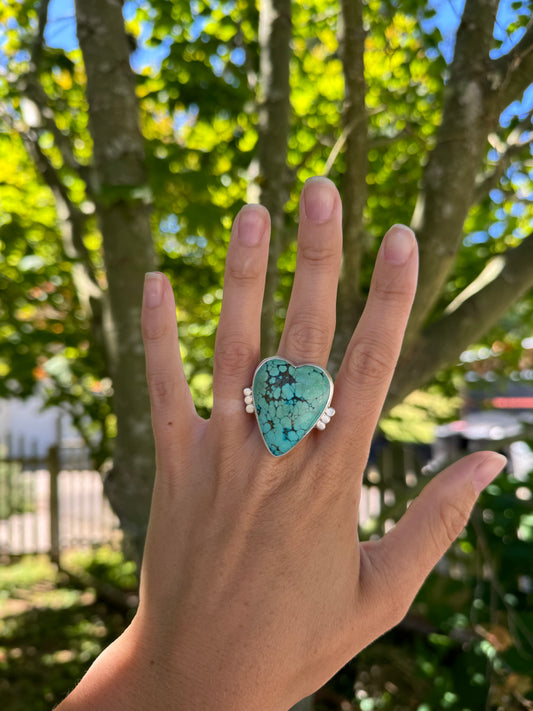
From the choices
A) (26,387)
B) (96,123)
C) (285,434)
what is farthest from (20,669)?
(285,434)

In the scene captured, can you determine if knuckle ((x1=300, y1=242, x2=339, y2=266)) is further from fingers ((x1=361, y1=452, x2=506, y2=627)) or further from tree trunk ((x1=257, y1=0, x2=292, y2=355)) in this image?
tree trunk ((x1=257, y1=0, x2=292, y2=355))

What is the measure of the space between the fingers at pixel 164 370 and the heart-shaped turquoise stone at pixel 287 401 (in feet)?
0.65

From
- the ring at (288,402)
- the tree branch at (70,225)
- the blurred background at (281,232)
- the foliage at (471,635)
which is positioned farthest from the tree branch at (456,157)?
the tree branch at (70,225)

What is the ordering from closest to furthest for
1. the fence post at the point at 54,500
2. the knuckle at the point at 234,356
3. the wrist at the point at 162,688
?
the wrist at the point at 162,688 → the knuckle at the point at 234,356 → the fence post at the point at 54,500

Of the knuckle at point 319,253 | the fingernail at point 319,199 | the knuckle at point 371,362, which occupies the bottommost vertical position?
the knuckle at point 371,362

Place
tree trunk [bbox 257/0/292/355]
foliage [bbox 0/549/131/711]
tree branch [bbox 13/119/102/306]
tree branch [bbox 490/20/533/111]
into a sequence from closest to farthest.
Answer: tree branch [bbox 490/20/533/111], tree trunk [bbox 257/0/292/355], tree branch [bbox 13/119/102/306], foliage [bbox 0/549/131/711]

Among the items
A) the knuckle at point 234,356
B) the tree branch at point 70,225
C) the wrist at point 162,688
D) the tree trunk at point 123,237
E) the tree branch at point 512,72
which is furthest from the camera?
the tree branch at point 70,225

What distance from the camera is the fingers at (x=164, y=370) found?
1349 millimetres

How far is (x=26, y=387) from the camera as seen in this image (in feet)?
13.6

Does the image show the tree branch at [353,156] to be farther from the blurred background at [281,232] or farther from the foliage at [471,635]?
the foliage at [471,635]

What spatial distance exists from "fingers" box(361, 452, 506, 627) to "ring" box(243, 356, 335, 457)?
0.28m

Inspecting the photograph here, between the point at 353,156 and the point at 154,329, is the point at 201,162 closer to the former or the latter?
the point at 353,156

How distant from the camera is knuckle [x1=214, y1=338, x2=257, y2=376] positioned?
1.34m

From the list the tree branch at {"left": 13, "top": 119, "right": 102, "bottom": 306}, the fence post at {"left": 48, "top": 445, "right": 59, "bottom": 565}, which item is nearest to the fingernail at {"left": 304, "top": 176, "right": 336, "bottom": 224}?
the tree branch at {"left": 13, "top": 119, "right": 102, "bottom": 306}
